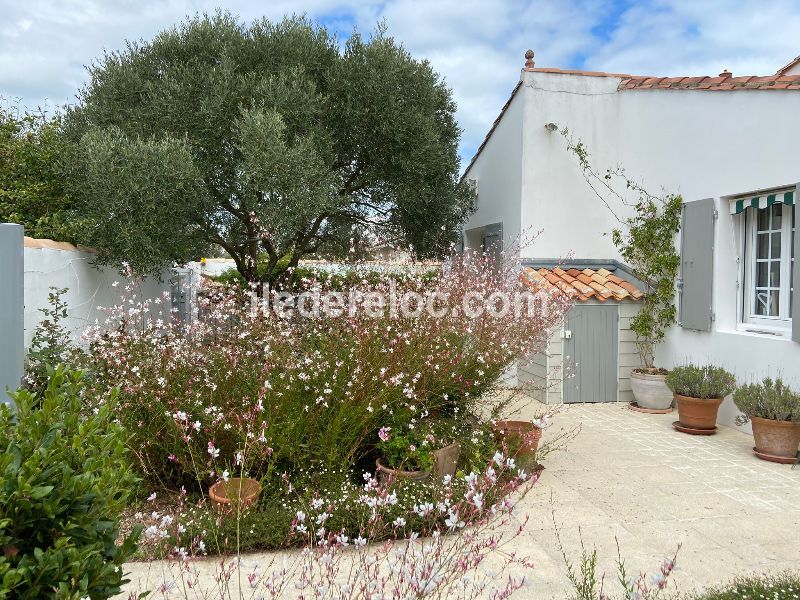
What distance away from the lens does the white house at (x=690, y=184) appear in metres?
6.88

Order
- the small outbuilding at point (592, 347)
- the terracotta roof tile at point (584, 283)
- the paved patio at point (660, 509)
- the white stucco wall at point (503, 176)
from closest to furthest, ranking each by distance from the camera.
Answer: the paved patio at point (660, 509)
the terracotta roof tile at point (584, 283)
the small outbuilding at point (592, 347)
the white stucco wall at point (503, 176)

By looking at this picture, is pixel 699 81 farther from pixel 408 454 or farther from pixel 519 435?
pixel 408 454

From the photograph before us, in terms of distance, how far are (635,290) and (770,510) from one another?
4719 millimetres

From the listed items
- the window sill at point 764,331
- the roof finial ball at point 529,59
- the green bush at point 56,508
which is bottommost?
the green bush at point 56,508

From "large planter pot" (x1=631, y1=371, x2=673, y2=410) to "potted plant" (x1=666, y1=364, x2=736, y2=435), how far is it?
36.7 inches

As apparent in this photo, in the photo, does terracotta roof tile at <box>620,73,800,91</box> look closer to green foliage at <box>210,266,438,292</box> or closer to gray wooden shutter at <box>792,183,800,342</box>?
gray wooden shutter at <box>792,183,800,342</box>

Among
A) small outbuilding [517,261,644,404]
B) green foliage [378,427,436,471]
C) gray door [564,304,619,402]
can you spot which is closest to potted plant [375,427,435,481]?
green foliage [378,427,436,471]

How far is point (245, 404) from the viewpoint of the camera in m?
4.30

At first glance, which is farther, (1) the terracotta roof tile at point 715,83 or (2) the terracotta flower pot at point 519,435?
(1) the terracotta roof tile at point 715,83

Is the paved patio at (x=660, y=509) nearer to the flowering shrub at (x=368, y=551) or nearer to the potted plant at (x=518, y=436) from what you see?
the flowering shrub at (x=368, y=551)

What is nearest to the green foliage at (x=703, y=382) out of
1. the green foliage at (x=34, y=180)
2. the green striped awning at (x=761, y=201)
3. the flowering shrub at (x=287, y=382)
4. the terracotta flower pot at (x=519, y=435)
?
the green striped awning at (x=761, y=201)

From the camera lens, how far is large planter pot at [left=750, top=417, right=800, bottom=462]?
602 cm

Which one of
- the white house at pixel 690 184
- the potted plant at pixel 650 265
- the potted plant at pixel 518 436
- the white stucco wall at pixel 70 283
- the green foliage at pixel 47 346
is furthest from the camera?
the potted plant at pixel 650 265

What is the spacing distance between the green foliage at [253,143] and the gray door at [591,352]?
3.31m
